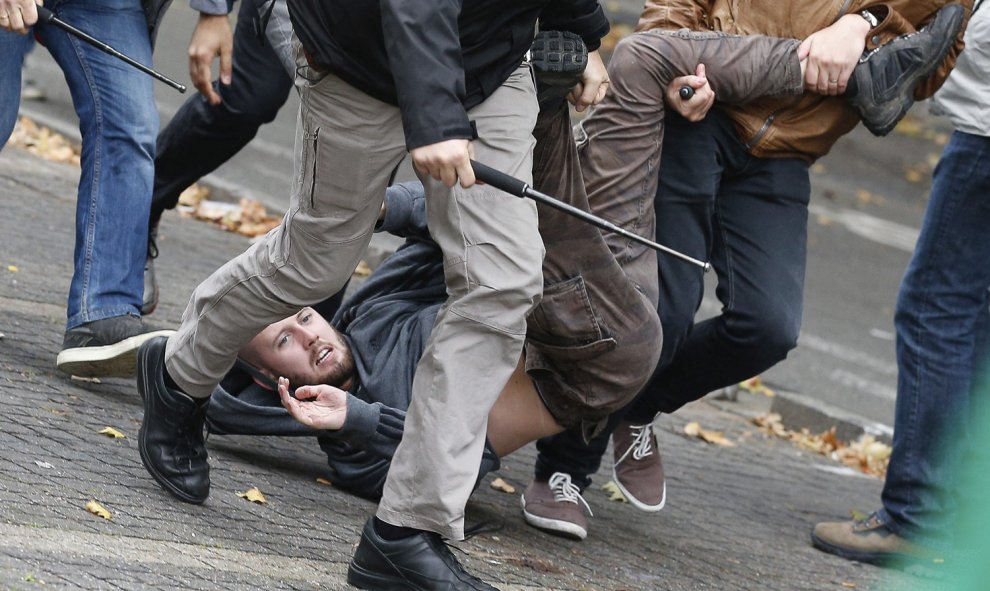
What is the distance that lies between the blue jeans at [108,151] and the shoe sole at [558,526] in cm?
136

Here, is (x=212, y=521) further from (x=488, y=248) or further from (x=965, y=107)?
(x=965, y=107)

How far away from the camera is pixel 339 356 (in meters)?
3.91

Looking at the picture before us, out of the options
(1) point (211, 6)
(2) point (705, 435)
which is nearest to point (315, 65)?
(1) point (211, 6)

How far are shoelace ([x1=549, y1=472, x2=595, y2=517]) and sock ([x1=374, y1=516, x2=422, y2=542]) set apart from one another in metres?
1.14

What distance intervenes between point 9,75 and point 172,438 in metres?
1.29

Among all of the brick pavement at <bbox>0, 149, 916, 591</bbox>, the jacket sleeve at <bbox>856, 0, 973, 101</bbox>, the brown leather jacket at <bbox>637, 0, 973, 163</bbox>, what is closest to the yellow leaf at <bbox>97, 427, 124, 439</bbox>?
the brick pavement at <bbox>0, 149, 916, 591</bbox>

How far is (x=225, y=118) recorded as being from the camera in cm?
474

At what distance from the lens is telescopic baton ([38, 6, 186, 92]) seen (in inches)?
149

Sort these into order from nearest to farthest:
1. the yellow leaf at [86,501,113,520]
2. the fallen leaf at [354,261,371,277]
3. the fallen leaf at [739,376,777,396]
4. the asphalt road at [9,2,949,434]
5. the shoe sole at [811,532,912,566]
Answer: the yellow leaf at [86,501,113,520], the shoe sole at [811,532,912,566], the fallen leaf at [739,376,777,396], the fallen leaf at [354,261,371,277], the asphalt road at [9,2,949,434]

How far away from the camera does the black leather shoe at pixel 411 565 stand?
294 centimetres

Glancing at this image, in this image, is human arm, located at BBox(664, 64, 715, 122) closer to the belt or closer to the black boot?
the black boot

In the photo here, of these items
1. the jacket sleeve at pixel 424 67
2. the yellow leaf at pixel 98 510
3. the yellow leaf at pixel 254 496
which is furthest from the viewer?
the yellow leaf at pixel 254 496

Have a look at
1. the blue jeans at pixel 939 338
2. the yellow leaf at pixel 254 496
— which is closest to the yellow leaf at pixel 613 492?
the blue jeans at pixel 939 338

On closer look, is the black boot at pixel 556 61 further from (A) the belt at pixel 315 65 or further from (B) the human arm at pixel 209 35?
(B) the human arm at pixel 209 35
